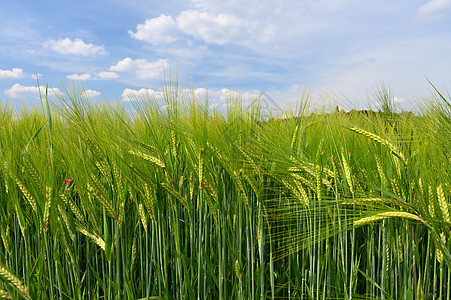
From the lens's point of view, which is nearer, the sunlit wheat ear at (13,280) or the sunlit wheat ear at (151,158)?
the sunlit wheat ear at (13,280)

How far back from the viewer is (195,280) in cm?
124

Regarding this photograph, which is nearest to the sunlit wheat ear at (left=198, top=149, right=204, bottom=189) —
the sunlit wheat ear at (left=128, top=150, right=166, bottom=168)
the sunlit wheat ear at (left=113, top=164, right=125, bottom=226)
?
the sunlit wheat ear at (left=128, top=150, right=166, bottom=168)

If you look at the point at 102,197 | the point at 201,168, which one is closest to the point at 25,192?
the point at 102,197

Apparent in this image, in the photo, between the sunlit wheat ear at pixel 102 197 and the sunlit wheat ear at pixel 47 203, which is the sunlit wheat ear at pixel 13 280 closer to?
the sunlit wheat ear at pixel 47 203

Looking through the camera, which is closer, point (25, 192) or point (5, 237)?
point (25, 192)

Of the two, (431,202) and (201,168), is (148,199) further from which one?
(431,202)

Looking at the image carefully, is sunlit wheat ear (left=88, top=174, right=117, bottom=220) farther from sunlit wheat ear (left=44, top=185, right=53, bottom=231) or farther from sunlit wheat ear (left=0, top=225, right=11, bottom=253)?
sunlit wheat ear (left=0, top=225, right=11, bottom=253)

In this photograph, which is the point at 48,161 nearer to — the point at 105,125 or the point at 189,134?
the point at 105,125

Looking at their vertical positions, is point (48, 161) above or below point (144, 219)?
above

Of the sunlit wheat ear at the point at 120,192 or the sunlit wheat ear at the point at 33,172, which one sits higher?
the sunlit wheat ear at the point at 33,172

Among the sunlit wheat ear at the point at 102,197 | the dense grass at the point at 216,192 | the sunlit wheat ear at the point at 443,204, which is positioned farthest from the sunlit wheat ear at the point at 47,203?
the sunlit wheat ear at the point at 443,204

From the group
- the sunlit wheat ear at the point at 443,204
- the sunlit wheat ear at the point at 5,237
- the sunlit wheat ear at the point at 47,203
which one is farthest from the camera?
the sunlit wheat ear at the point at 5,237

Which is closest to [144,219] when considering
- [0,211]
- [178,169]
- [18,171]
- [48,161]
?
[178,169]

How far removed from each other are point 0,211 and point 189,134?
847mm
